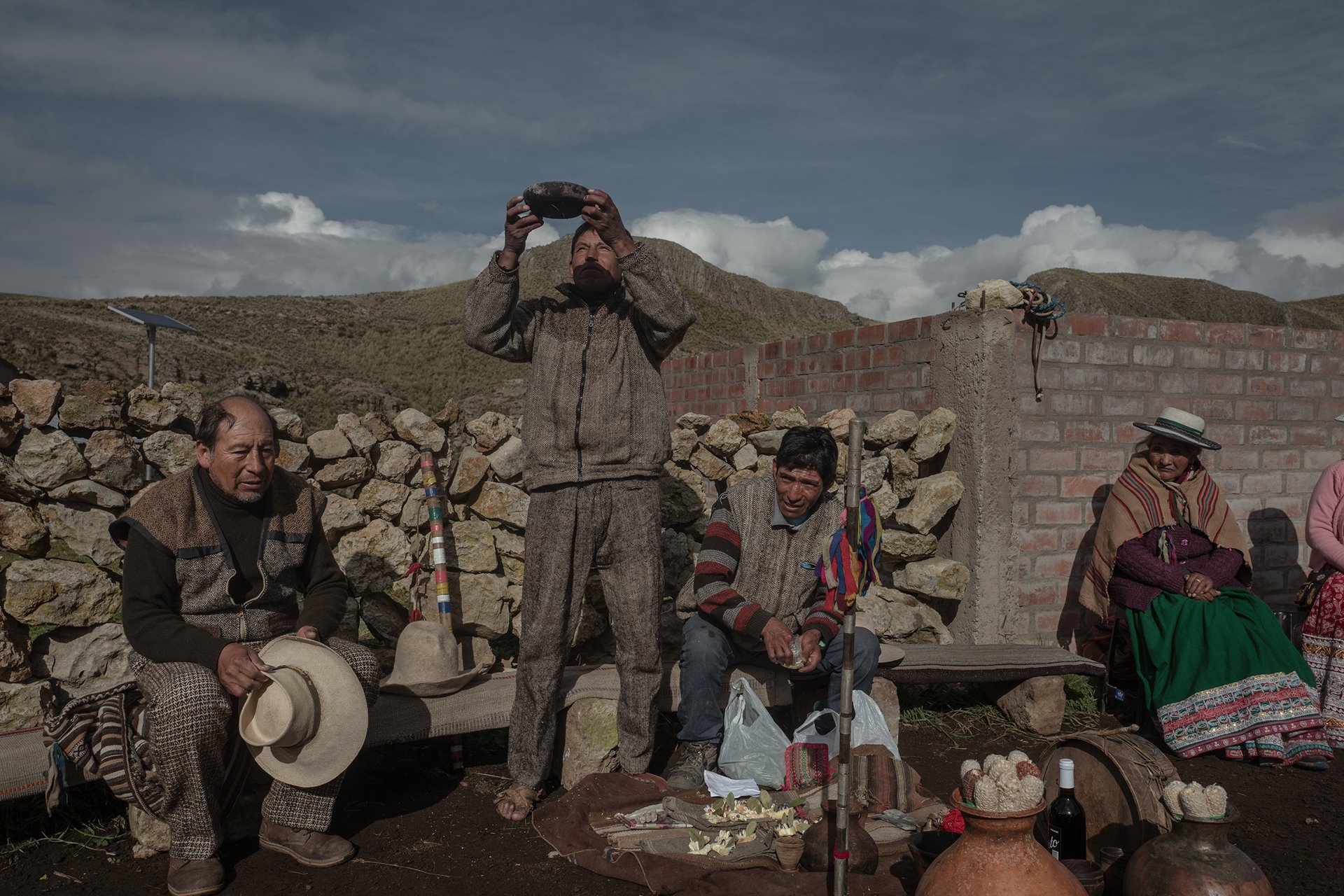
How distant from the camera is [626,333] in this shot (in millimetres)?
3652

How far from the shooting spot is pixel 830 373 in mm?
6277

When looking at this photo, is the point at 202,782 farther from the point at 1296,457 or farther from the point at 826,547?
the point at 1296,457

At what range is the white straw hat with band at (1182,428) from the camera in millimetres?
4766

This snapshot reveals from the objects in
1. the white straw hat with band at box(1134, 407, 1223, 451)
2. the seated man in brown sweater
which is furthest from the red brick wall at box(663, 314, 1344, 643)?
the seated man in brown sweater

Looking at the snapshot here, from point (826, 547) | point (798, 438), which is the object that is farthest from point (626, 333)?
point (826, 547)

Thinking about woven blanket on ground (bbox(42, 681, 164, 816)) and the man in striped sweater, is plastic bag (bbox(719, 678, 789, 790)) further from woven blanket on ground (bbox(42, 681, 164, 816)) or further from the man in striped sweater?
woven blanket on ground (bbox(42, 681, 164, 816))

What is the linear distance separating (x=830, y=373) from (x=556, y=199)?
132 inches

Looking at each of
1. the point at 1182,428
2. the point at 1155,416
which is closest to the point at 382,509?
the point at 1182,428

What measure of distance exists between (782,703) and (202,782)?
2275mm

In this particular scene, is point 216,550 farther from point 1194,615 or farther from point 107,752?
point 1194,615

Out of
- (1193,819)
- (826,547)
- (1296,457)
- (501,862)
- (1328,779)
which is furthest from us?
(1296,457)

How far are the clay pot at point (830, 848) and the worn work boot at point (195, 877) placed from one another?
6.28 ft

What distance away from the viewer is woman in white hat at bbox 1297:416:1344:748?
468 cm

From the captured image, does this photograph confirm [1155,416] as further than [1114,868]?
Yes
